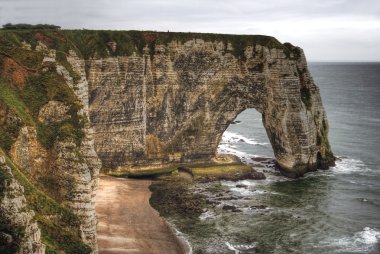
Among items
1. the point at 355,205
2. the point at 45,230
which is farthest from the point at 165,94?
the point at 45,230

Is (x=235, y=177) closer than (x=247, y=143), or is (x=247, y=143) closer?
(x=235, y=177)

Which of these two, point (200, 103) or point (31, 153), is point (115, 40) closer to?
point (200, 103)

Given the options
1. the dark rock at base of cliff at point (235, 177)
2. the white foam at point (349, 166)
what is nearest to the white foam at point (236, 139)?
the white foam at point (349, 166)

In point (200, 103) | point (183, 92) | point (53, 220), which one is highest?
point (183, 92)

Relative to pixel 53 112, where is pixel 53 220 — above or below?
below

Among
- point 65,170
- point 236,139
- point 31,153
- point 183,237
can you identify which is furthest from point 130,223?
point 236,139

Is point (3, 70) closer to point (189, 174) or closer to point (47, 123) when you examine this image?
point (47, 123)

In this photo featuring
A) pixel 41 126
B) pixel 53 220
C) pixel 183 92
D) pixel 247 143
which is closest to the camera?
pixel 53 220
